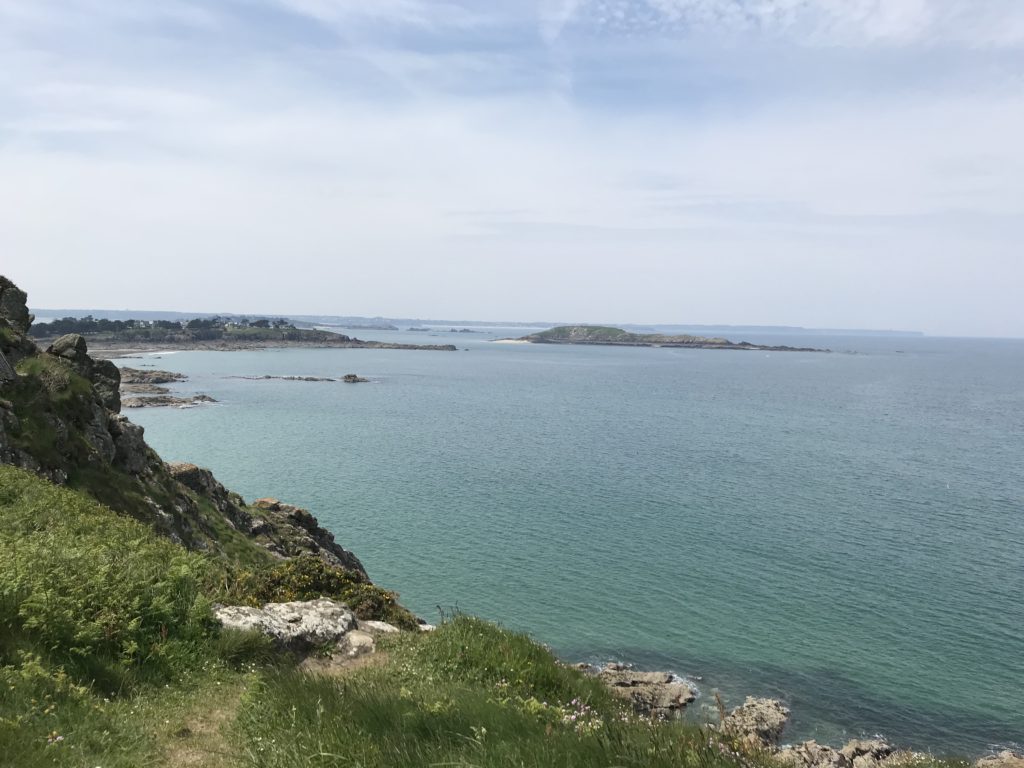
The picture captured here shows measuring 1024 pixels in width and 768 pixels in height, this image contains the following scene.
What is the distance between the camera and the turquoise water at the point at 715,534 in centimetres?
3212

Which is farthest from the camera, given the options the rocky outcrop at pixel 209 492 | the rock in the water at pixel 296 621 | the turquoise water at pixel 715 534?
the rocky outcrop at pixel 209 492

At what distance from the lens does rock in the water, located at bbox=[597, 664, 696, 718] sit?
27.7 meters

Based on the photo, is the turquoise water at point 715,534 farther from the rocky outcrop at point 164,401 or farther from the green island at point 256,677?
the green island at point 256,677

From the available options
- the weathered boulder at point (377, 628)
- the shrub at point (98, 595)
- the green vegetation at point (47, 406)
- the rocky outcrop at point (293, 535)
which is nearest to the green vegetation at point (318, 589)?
the weathered boulder at point (377, 628)

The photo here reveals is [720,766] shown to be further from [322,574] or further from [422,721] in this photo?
[322,574]

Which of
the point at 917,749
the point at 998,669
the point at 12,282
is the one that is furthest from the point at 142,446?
the point at 998,669

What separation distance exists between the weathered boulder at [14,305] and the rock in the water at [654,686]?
111 feet

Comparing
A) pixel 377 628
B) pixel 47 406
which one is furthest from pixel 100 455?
pixel 377 628

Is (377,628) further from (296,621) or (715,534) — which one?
(715,534)

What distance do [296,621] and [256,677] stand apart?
3681 mm

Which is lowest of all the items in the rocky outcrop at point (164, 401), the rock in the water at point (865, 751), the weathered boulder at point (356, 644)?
the rock in the water at point (865, 751)

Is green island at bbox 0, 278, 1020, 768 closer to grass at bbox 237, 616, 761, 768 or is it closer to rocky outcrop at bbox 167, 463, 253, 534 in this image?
grass at bbox 237, 616, 761, 768

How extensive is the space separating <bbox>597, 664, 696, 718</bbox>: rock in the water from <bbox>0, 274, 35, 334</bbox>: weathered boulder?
3381 centimetres

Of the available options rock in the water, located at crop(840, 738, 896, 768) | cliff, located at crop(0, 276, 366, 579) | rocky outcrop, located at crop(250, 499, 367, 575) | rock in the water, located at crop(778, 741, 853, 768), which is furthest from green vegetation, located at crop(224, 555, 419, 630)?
rocky outcrop, located at crop(250, 499, 367, 575)
